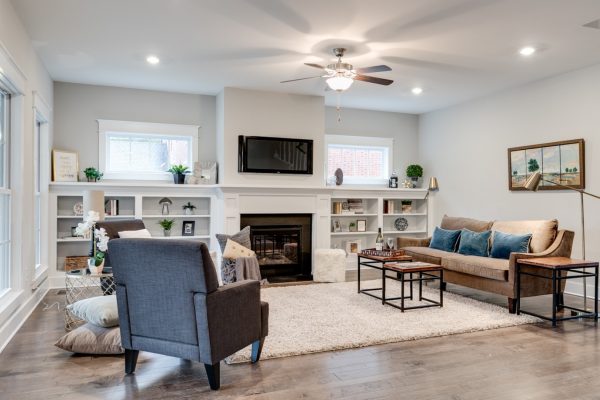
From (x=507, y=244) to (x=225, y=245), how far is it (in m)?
3.33

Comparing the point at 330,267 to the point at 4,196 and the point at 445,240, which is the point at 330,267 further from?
the point at 4,196

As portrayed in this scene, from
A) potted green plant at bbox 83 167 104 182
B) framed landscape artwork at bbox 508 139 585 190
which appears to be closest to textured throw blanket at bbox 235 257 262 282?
potted green plant at bbox 83 167 104 182

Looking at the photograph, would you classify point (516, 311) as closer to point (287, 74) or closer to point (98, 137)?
point (287, 74)

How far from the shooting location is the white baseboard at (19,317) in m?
3.46

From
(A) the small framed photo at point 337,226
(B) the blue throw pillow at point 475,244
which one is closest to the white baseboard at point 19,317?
(A) the small framed photo at point 337,226

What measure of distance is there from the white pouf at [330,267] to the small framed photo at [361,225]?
138cm

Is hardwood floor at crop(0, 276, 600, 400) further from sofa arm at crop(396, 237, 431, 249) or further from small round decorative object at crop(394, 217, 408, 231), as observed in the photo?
small round decorative object at crop(394, 217, 408, 231)

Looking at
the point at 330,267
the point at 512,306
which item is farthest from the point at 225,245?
the point at 512,306

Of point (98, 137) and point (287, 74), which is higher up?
point (287, 74)

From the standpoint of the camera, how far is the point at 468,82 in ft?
19.3

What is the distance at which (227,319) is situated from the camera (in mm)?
2693

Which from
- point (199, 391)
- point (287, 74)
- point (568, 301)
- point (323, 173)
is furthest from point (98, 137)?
point (568, 301)

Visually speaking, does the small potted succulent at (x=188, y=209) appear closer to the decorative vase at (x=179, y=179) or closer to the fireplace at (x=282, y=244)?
the decorative vase at (x=179, y=179)

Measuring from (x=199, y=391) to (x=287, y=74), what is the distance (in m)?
3.95
